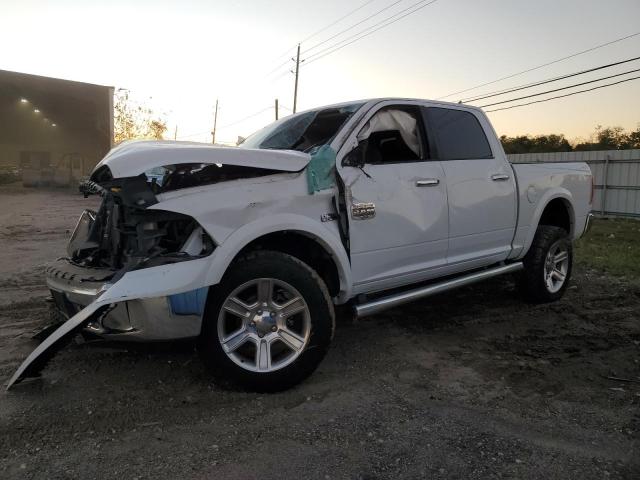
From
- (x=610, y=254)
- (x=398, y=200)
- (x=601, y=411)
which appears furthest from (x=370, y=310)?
(x=610, y=254)

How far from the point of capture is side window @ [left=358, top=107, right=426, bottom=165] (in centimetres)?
395

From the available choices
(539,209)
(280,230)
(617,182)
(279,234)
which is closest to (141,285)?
(280,230)

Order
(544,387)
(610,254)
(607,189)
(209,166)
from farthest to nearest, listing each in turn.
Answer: (607,189) < (610,254) < (544,387) < (209,166)

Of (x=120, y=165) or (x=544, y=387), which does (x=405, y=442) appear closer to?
(x=544, y=387)

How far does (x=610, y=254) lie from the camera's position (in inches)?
367

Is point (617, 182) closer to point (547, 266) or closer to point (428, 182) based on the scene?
point (547, 266)

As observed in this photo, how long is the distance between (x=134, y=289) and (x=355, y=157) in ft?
5.79

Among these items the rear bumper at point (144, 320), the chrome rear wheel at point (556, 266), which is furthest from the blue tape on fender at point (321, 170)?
the chrome rear wheel at point (556, 266)

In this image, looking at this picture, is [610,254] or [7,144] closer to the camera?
[610,254]

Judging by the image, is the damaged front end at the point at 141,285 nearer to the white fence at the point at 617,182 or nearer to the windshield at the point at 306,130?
the windshield at the point at 306,130

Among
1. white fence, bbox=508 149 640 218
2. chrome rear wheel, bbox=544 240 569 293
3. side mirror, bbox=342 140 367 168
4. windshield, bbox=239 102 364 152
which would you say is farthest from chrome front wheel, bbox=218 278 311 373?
white fence, bbox=508 149 640 218

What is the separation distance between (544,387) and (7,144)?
51699mm

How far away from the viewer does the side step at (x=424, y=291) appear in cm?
371

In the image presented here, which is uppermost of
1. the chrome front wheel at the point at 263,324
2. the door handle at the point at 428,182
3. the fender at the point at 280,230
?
the door handle at the point at 428,182
